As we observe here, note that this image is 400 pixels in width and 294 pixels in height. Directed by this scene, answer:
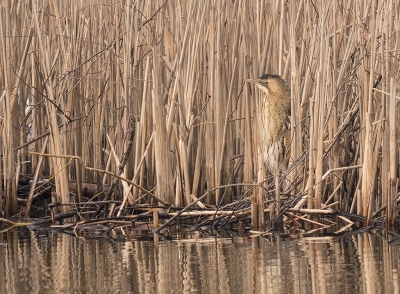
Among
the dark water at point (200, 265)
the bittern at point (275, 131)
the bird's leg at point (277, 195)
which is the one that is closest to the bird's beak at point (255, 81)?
the bittern at point (275, 131)

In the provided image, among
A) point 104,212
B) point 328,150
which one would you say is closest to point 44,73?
point 104,212

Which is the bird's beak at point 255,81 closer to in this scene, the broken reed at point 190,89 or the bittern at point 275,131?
the broken reed at point 190,89

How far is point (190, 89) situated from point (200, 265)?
79.1 inches

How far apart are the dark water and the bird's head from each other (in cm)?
130

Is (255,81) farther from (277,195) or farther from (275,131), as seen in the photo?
(277,195)

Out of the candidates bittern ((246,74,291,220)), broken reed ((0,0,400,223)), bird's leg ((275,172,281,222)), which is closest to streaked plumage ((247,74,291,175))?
bittern ((246,74,291,220))

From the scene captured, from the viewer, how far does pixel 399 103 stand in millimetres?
5457

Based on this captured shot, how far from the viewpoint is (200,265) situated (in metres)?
4.05

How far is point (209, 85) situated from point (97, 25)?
1.00 metres

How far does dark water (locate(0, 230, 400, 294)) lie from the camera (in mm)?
3512

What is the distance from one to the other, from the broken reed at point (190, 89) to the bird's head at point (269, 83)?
12cm

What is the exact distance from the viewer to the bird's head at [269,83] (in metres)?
5.84

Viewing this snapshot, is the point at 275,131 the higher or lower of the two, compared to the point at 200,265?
higher

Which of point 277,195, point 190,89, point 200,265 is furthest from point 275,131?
point 200,265
